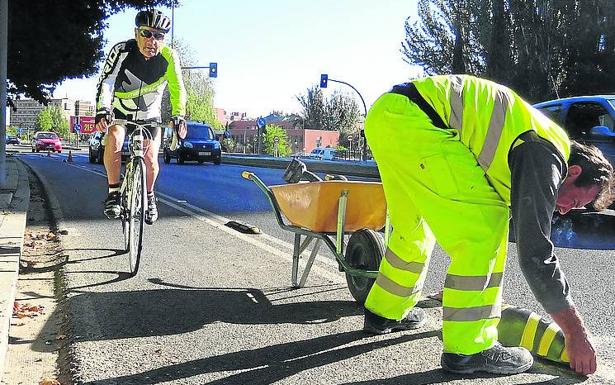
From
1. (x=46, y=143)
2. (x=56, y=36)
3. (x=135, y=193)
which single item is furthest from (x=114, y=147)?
(x=46, y=143)

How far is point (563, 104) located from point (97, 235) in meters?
7.02

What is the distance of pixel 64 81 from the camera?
2634cm

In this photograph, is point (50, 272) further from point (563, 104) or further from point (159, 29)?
point (563, 104)

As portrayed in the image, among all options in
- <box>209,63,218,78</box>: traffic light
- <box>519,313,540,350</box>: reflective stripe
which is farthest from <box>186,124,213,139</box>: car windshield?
<box>519,313,540,350</box>: reflective stripe

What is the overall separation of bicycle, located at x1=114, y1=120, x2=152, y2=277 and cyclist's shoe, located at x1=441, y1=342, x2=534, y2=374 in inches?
114

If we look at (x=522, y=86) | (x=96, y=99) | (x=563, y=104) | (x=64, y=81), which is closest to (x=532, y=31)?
(x=522, y=86)

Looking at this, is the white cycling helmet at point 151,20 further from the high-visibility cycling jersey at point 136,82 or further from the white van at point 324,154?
the white van at point 324,154

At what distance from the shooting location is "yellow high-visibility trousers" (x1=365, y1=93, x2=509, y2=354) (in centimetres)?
289

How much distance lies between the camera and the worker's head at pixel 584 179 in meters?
2.88

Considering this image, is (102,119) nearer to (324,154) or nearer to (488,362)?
(488,362)

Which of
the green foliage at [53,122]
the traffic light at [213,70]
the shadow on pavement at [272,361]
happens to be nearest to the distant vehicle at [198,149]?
the traffic light at [213,70]

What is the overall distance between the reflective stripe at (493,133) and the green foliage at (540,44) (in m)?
28.9

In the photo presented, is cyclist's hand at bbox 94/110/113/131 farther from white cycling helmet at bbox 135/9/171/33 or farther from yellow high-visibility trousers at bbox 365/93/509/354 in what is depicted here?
yellow high-visibility trousers at bbox 365/93/509/354

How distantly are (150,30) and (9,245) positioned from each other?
212cm
